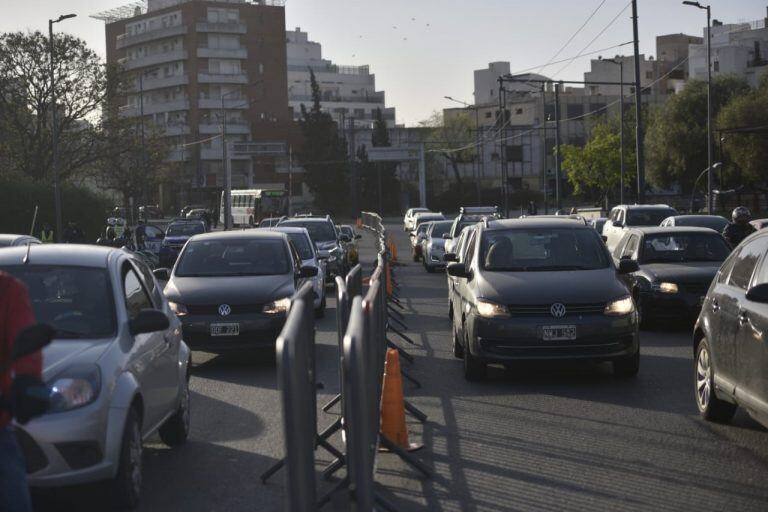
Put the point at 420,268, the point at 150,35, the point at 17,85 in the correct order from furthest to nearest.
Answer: the point at 150,35 → the point at 17,85 → the point at 420,268

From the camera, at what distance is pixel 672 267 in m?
17.7

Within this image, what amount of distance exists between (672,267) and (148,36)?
106894 millimetres

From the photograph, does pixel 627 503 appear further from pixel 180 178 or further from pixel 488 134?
pixel 488 134

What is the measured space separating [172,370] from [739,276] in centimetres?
439

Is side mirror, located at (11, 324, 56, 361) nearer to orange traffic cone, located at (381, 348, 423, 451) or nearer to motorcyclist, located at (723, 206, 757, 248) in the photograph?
orange traffic cone, located at (381, 348, 423, 451)

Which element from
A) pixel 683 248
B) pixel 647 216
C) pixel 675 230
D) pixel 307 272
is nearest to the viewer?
pixel 307 272

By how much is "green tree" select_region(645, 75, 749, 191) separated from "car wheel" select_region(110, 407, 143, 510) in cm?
7235

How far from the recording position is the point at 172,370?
8695 millimetres

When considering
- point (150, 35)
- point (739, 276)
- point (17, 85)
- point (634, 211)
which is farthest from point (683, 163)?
point (739, 276)

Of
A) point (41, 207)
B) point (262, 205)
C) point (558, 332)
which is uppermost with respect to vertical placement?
point (41, 207)

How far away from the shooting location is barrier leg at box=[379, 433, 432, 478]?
26.0 feet

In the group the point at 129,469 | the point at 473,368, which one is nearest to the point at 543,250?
the point at 473,368

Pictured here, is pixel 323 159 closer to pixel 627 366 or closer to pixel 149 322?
pixel 627 366

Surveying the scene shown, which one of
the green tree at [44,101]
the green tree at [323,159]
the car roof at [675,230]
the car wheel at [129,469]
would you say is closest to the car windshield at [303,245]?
the car roof at [675,230]
